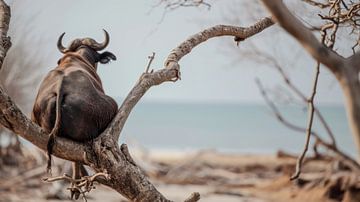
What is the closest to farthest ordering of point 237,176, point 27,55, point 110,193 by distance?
1. point 110,193
2. point 27,55
3. point 237,176

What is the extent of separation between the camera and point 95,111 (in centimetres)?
613

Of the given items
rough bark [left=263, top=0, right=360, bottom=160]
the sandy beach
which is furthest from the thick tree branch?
the sandy beach

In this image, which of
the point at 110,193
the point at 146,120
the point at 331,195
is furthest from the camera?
the point at 146,120

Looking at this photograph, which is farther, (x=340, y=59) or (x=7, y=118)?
(x=7, y=118)

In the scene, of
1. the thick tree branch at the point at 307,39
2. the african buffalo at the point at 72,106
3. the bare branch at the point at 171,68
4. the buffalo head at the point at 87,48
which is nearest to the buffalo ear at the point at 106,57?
the buffalo head at the point at 87,48

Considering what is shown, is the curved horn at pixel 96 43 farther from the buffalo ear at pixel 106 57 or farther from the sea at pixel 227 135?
the sea at pixel 227 135

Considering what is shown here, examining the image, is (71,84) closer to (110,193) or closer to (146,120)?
(110,193)

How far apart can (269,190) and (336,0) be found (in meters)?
10.8

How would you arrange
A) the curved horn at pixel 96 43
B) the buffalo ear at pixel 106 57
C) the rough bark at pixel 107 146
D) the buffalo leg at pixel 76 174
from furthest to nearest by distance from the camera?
the buffalo ear at pixel 106 57, the curved horn at pixel 96 43, the buffalo leg at pixel 76 174, the rough bark at pixel 107 146

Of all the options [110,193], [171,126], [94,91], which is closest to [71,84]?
[94,91]

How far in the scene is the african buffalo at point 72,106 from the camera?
593cm

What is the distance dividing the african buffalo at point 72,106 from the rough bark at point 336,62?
2784 mm

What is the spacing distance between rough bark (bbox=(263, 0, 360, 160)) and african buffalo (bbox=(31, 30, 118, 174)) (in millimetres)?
2784

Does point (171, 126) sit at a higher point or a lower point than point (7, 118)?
higher
